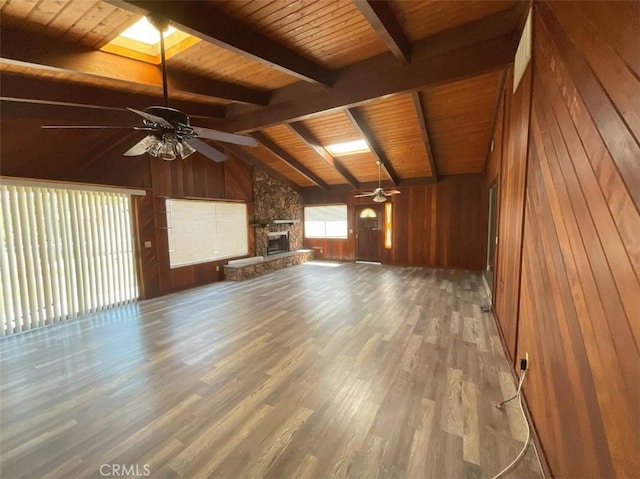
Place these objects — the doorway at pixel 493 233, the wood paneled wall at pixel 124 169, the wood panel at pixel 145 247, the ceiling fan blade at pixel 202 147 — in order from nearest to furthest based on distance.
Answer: the ceiling fan blade at pixel 202 147 → the wood paneled wall at pixel 124 169 → the doorway at pixel 493 233 → the wood panel at pixel 145 247

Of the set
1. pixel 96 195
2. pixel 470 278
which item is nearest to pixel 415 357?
pixel 470 278

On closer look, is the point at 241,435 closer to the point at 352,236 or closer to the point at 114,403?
the point at 114,403

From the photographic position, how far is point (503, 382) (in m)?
2.30

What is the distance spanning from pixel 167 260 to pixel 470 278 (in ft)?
22.4

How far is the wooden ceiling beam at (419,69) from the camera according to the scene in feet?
9.20

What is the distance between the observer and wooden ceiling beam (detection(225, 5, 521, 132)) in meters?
2.80

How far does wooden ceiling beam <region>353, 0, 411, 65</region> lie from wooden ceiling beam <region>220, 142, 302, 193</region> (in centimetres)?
480

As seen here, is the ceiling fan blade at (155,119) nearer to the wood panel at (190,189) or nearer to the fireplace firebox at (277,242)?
the wood panel at (190,189)

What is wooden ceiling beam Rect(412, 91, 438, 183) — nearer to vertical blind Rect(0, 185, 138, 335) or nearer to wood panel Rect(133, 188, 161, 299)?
wood panel Rect(133, 188, 161, 299)

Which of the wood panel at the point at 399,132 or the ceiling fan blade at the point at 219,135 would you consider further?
the wood panel at the point at 399,132

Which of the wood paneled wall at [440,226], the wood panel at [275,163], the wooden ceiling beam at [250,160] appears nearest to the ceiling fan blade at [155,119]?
the wooden ceiling beam at [250,160]

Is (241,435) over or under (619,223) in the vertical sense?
under

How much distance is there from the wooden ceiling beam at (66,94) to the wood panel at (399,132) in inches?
135

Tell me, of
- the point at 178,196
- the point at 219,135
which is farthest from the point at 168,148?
the point at 178,196
